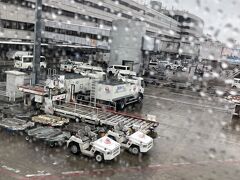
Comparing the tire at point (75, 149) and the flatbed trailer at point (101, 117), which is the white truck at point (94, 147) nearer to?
the tire at point (75, 149)

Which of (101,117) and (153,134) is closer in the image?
(153,134)

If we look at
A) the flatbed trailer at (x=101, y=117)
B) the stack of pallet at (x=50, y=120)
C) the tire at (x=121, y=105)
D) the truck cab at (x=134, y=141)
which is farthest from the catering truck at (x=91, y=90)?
the truck cab at (x=134, y=141)

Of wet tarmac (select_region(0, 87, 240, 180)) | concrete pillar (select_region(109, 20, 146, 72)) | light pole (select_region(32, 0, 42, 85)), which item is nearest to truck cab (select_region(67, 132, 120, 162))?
wet tarmac (select_region(0, 87, 240, 180))

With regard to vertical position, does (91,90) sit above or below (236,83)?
above

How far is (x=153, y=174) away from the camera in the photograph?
9.34 meters

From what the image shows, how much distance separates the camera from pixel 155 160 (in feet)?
34.4

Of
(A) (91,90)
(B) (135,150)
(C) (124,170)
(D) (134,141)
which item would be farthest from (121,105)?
(C) (124,170)

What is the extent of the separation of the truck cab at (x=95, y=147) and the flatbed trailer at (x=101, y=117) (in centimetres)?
246

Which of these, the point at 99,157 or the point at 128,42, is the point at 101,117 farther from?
the point at 128,42

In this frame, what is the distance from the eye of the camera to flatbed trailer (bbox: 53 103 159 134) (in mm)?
13125

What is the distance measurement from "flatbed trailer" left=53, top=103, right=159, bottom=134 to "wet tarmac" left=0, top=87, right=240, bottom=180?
0.80 meters

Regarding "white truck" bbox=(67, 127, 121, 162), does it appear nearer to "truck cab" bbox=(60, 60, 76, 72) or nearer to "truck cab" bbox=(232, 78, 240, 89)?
"truck cab" bbox=(60, 60, 76, 72)

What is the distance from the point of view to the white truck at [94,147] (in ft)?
31.9

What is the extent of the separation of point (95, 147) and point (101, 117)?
3917 millimetres
